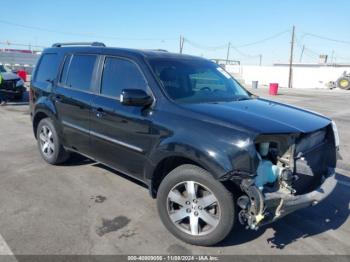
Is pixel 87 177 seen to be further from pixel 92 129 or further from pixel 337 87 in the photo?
pixel 337 87

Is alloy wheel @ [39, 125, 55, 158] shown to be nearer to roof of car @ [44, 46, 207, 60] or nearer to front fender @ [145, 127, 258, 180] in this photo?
roof of car @ [44, 46, 207, 60]

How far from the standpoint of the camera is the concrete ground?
3.46 metres

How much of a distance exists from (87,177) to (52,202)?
3.16ft

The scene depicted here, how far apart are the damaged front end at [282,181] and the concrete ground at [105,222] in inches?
21.4

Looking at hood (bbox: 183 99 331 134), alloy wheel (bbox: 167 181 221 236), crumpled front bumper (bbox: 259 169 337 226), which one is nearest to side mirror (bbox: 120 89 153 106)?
hood (bbox: 183 99 331 134)

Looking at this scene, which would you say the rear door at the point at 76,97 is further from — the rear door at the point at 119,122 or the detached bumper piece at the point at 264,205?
the detached bumper piece at the point at 264,205

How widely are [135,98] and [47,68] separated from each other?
2.74 m

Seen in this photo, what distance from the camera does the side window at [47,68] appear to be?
5577mm

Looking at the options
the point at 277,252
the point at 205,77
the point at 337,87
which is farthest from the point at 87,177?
the point at 337,87

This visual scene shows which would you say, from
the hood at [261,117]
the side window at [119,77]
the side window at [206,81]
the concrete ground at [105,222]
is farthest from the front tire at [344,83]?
the side window at [119,77]

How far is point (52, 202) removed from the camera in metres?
4.42

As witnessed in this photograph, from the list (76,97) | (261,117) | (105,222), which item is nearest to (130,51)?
(76,97)

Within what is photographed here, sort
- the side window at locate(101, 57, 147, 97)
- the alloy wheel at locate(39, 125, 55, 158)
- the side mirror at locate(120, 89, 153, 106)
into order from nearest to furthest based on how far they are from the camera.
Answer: the side mirror at locate(120, 89, 153, 106)
the side window at locate(101, 57, 147, 97)
the alloy wheel at locate(39, 125, 55, 158)

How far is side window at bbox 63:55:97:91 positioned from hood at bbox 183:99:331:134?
1732 millimetres
